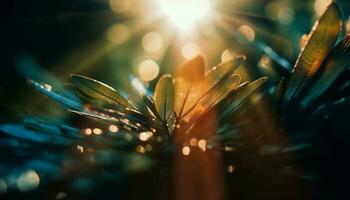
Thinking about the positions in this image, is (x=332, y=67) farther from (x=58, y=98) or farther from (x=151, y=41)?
(x=151, y=41)

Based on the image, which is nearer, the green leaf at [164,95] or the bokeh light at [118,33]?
the green leaf at [164,95]

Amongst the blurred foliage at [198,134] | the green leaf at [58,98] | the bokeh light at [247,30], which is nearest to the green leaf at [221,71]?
the blurred foliage at [198,134]

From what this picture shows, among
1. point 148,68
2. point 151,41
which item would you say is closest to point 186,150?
point 148,68

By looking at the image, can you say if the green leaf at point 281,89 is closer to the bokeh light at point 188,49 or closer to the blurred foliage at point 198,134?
the blurred foliage at point 198,134

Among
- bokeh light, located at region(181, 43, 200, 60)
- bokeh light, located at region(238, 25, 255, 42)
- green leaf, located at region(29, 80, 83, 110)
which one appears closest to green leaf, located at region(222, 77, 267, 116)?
green leaf, located at region(29, 80, 83, 110)

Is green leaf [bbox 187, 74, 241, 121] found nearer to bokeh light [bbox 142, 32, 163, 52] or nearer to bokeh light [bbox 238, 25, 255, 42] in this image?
bokeh light [bbox 238, 25, 255, 42]

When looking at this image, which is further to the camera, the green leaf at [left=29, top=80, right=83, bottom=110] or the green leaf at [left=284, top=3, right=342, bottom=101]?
the green leaf at [left=29, top=80, right=83, bottom=110]
